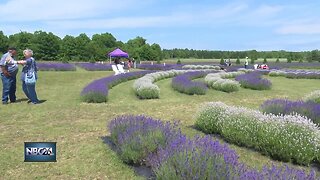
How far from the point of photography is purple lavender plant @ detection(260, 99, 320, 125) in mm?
8070

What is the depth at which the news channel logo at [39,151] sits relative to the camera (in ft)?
13.4

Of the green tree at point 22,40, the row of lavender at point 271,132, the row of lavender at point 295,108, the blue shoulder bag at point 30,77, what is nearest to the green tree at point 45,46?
the green tree at point 22,40

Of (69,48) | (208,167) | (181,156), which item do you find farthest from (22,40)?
(208,167)

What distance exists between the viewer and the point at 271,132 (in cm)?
630

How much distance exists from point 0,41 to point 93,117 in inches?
2552

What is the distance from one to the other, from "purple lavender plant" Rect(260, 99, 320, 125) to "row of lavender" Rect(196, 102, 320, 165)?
149 cm

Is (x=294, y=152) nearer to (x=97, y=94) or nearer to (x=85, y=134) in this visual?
(x=85, y=134)

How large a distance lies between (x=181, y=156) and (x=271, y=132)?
2770 millimetres

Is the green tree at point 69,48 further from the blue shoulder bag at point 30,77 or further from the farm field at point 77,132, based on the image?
the blue shoulder bag at point 30,77

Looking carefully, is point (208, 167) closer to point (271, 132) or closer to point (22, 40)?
point (271, 132)

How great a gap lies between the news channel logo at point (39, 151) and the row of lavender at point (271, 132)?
407cm

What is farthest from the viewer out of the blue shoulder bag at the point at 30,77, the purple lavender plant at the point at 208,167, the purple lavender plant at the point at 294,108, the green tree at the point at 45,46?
the green tree at the point at 45,46

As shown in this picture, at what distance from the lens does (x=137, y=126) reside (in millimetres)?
6336

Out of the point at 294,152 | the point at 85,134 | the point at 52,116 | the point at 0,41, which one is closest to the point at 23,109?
the point at 52,116
